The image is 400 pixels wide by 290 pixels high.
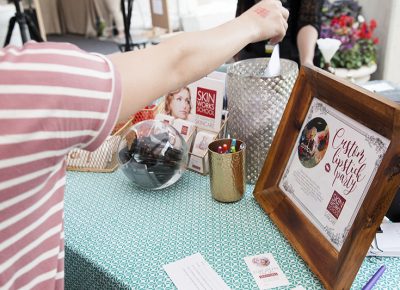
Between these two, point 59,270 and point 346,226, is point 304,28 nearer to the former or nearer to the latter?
point 346,226

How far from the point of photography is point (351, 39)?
296 centimetres

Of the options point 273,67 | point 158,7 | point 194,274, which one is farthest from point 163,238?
point 158,7

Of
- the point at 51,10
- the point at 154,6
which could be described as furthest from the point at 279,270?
the point at 51,10

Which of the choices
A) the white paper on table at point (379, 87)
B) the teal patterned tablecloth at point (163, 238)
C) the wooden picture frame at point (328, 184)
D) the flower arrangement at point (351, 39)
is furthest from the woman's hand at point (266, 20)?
the flower arrangement at point (351, 39)

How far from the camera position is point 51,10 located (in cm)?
776

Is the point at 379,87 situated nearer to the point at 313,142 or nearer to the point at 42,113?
the point at 313,142

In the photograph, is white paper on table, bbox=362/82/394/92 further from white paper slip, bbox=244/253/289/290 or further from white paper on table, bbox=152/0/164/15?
white paper on table, bbox=152/0/164/15

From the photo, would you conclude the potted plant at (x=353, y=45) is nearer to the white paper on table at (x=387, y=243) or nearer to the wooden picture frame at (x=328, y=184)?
the wooden picture frame at (x=328, y=184)

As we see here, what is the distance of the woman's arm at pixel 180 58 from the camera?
19.0 inches

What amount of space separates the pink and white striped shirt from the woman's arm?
0.04 meters

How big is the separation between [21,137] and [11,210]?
103 mm

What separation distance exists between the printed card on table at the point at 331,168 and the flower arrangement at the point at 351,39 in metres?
2.19

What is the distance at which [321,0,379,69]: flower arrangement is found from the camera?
2895 millimetres

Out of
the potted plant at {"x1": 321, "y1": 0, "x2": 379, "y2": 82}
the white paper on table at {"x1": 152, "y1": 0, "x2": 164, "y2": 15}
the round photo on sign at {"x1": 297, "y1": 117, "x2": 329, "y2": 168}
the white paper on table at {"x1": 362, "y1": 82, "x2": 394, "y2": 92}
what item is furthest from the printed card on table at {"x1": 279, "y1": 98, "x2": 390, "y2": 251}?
the white paper on table at {"x1": 152, "y1": 0, "x2": 164, "y2": 15}
